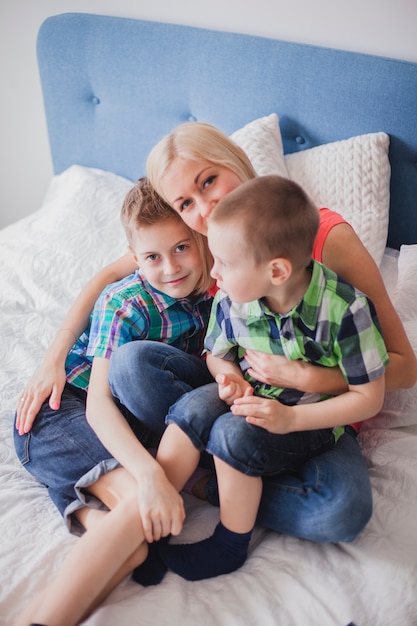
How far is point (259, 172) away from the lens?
5.55ft

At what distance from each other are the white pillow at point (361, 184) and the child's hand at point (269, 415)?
28.1 inches

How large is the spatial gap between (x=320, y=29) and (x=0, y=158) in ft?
5.81

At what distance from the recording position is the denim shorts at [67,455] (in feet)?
3.90

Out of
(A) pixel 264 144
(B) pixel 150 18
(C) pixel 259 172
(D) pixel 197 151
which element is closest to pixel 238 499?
(D) pixel 197 151

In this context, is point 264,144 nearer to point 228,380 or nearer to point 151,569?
point 228,380

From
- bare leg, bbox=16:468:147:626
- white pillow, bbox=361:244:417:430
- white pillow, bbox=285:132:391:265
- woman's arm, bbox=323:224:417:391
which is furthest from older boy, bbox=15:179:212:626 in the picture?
white pillow, bbox=285:132:391:265

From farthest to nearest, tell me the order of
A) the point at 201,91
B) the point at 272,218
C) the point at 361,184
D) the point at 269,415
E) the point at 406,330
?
1. the point at 201,91
2. the point at 361,184
3. the point at 406,330
4. the point at 269,415
5. the point at 272,218

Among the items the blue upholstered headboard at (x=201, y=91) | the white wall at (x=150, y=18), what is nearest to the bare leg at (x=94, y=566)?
the blue upholstered headboard at (x=201, y=91)

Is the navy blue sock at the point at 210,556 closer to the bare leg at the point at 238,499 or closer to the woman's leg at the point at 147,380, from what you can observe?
the bare leg at the point at 238,499

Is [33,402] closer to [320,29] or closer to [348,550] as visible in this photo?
[348,550]

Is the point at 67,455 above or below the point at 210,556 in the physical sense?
above

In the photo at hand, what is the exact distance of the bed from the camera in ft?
3.41

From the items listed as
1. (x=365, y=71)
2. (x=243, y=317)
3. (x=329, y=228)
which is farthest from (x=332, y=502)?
(x=365, y=71)

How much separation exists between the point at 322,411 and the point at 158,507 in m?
0.34
